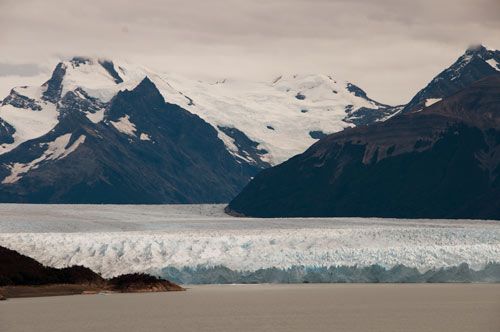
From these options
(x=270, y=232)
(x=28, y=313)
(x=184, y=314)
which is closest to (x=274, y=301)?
(x=184, y=314)

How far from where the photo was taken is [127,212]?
120000 millimetres

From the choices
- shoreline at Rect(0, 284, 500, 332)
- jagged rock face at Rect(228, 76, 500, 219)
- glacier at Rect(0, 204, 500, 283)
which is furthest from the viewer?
jagged rock face at Rect(228, 76, 500, 219)

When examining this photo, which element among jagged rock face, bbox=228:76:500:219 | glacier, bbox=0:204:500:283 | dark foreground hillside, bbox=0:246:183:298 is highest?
jagged rock face, bbox=228:76:500:219

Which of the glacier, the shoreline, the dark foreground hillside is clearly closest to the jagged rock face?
the glacier

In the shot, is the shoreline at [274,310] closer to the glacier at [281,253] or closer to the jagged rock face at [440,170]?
the glacier at [281,253]

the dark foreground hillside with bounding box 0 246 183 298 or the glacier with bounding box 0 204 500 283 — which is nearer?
the dark foreground hillside with bounding box 0 246 183 298

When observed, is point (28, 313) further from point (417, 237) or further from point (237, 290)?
point (417, 237)

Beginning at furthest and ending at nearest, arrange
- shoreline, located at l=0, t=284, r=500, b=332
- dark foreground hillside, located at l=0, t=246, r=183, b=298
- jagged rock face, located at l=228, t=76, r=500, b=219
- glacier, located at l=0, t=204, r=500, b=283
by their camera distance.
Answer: jagged rock face, located at l=228, t=76, r=500, b=219
glacier, located at l=0, t=204, r=500, b=283
dark foreground hillside, located at l=0, t=246, r=183, b=298
shoreline, located at l=0, t=284, r=500, b=332

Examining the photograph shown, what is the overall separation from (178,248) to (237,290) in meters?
7.99

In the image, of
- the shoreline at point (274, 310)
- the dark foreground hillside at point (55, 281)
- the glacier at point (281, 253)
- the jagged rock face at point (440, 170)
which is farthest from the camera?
the jagged rock face at point (440, 170)

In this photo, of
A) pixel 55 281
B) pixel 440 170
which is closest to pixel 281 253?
pixel 55 281

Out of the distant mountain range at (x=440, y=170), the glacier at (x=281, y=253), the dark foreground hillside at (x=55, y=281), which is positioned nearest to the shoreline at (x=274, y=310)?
the glacier at (x=281, y=253)

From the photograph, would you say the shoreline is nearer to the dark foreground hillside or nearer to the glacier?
the glacier

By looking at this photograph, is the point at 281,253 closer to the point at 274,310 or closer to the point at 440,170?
the point at 274,310
